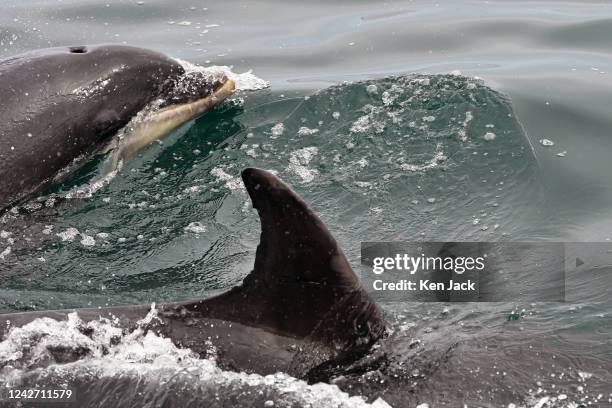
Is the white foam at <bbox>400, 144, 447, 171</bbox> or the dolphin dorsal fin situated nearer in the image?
the dolphin dorsal fin

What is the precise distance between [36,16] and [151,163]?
524 cm

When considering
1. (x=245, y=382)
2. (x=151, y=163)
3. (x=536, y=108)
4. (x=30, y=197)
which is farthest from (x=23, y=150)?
(x=536, y=108)

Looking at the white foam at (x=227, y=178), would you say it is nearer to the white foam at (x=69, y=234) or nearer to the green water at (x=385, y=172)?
the green water at (x=385, y=172)

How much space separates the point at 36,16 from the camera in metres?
13.8

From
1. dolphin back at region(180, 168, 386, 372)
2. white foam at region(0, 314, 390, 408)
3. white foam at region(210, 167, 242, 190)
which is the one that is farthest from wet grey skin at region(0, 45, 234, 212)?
dolphin back at region(180, 168, 386, 372)

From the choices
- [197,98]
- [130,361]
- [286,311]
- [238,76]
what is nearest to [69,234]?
[197,98]

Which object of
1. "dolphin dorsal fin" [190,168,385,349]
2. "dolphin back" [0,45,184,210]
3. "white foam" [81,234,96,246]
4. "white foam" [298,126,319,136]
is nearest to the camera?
"dolphin dorsal fin" [190,168,385,349]

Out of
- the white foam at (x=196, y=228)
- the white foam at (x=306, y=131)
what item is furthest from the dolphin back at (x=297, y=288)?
the white foam at (x=306, y=131)

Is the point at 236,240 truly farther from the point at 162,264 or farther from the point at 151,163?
the point at 151,163

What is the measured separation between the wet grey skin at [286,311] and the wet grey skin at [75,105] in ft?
12.0

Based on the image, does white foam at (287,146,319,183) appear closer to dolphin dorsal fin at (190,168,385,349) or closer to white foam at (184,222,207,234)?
white foam at (184,222,207,234)

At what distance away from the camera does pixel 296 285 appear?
544 centimetres

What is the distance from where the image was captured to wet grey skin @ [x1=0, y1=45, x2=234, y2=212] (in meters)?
8.88

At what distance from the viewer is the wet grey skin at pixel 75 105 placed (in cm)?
888
